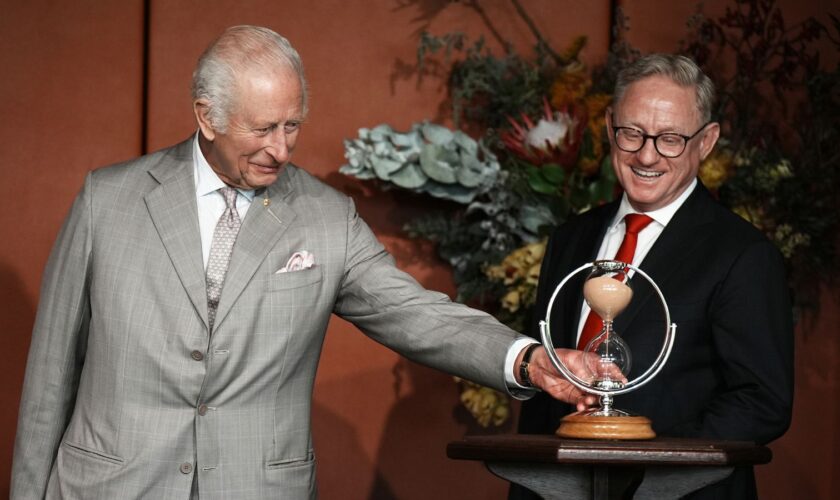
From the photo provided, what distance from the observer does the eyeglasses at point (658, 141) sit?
2807mm

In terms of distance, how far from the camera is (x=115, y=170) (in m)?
2.67

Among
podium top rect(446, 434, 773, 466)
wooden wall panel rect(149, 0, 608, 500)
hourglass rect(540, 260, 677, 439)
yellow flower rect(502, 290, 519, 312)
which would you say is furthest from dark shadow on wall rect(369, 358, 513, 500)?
podium top rect(446, 434, 773, 466)

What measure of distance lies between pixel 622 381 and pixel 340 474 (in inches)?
65.6

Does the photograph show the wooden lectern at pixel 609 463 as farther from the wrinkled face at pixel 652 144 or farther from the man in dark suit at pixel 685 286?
the wrinkled face at pixel 652 144

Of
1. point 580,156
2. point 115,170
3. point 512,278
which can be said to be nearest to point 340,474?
point 512,278

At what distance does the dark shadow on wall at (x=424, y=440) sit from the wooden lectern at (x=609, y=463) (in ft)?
5.28

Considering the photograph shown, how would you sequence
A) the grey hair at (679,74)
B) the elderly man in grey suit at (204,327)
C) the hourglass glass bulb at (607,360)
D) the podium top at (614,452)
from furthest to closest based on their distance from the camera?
the grey hair at (679,74)
the elderly man in grey suit at (204,327)
the hourglass glass bulb at (607,360)
the podium top at (614,452)

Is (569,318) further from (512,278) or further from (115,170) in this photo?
(115,170)

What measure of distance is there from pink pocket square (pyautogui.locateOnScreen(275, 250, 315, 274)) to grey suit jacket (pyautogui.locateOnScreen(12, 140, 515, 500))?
13 mm

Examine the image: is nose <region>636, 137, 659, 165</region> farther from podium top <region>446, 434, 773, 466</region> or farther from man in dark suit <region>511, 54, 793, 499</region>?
podium top <region>446, 434, 773, 466</region>

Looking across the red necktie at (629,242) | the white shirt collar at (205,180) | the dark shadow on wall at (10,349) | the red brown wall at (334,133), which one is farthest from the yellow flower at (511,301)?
the dark shadow on wall at (10,349)

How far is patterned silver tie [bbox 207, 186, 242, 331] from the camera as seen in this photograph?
2564mm

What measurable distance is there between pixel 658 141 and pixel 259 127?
2.93 ft

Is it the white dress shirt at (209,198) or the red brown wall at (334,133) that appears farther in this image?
the red brown wall at (334,133)
